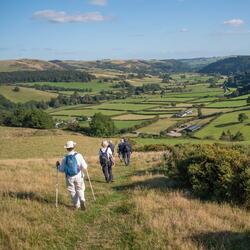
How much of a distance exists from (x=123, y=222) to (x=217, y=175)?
3.82 m

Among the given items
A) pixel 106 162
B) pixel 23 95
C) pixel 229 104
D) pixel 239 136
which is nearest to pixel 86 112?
pixel 229 104

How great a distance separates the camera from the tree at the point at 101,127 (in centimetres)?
7682

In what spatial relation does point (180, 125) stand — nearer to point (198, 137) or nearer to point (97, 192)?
point (198, 137)

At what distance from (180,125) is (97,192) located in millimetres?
67705

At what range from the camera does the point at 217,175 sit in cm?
1236

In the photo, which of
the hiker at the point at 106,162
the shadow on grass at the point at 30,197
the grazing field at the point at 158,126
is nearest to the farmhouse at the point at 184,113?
the grazing field at the point at 158,126

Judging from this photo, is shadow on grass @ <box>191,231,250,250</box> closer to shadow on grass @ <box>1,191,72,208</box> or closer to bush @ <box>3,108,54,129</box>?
shadow on grass @ <box>1,191,72,208</box>

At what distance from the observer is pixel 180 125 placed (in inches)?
3169

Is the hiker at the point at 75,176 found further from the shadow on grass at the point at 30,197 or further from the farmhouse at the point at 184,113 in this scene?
the farmhouse at the point at 184,113

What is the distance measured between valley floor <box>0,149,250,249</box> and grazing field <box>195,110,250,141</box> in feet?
177

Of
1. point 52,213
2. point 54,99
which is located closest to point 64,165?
point 52,213

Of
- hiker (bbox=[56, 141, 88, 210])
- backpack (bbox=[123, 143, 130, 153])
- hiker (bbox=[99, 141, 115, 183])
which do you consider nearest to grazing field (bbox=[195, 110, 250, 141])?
backpack (bbox=[123, 143, 130, 153])

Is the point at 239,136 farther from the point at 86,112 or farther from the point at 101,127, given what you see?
the point at 86,112

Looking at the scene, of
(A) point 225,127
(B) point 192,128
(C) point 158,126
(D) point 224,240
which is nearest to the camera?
(D) point 224,240
